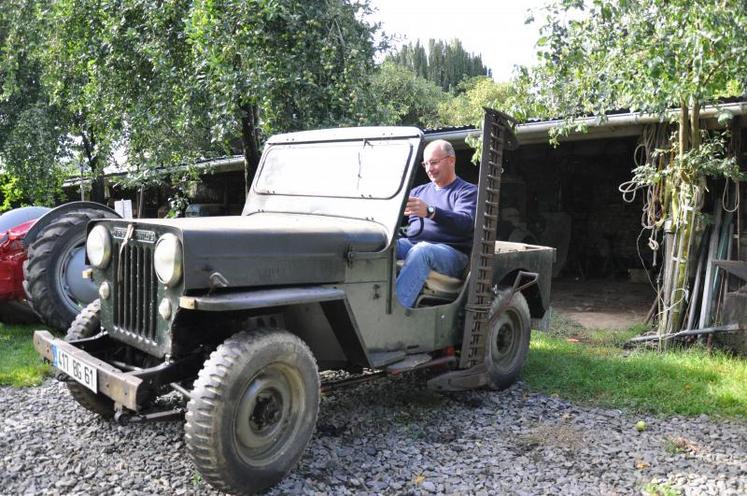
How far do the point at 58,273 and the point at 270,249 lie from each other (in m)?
3.63

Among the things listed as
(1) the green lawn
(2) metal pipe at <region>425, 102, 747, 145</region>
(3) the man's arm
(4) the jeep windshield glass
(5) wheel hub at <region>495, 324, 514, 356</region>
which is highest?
(2) metal pipe at <region>425, 102, 747, 145</region>

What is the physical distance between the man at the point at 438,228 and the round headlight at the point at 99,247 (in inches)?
65.8

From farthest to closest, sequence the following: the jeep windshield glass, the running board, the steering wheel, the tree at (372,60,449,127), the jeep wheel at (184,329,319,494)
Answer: the tree at (372,60,449,127) < the steering wheel < the running board < the jeep windshield glass < the jeep wheel at (184,329,319,494)

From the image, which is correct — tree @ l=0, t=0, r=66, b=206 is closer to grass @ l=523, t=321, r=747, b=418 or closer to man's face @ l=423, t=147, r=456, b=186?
man's face @ l=423, t=147, r=456, b=186

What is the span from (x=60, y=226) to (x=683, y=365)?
5.66m

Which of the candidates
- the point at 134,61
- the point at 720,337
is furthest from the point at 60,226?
the point at 720,337

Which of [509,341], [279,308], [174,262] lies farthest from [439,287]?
[174,262]

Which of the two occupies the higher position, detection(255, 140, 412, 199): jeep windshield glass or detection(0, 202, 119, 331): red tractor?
detection(255, 140, 412, 199): jeep windshield glass

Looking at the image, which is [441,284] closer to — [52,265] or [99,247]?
[99,247]

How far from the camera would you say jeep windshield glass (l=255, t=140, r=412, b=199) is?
12.8ft

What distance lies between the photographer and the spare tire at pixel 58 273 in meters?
5.82

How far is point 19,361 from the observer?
5375 mm

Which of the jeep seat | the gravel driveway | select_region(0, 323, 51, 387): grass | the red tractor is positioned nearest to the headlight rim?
the gravel driveway

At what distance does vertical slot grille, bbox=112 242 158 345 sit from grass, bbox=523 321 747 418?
2993 millimetres
